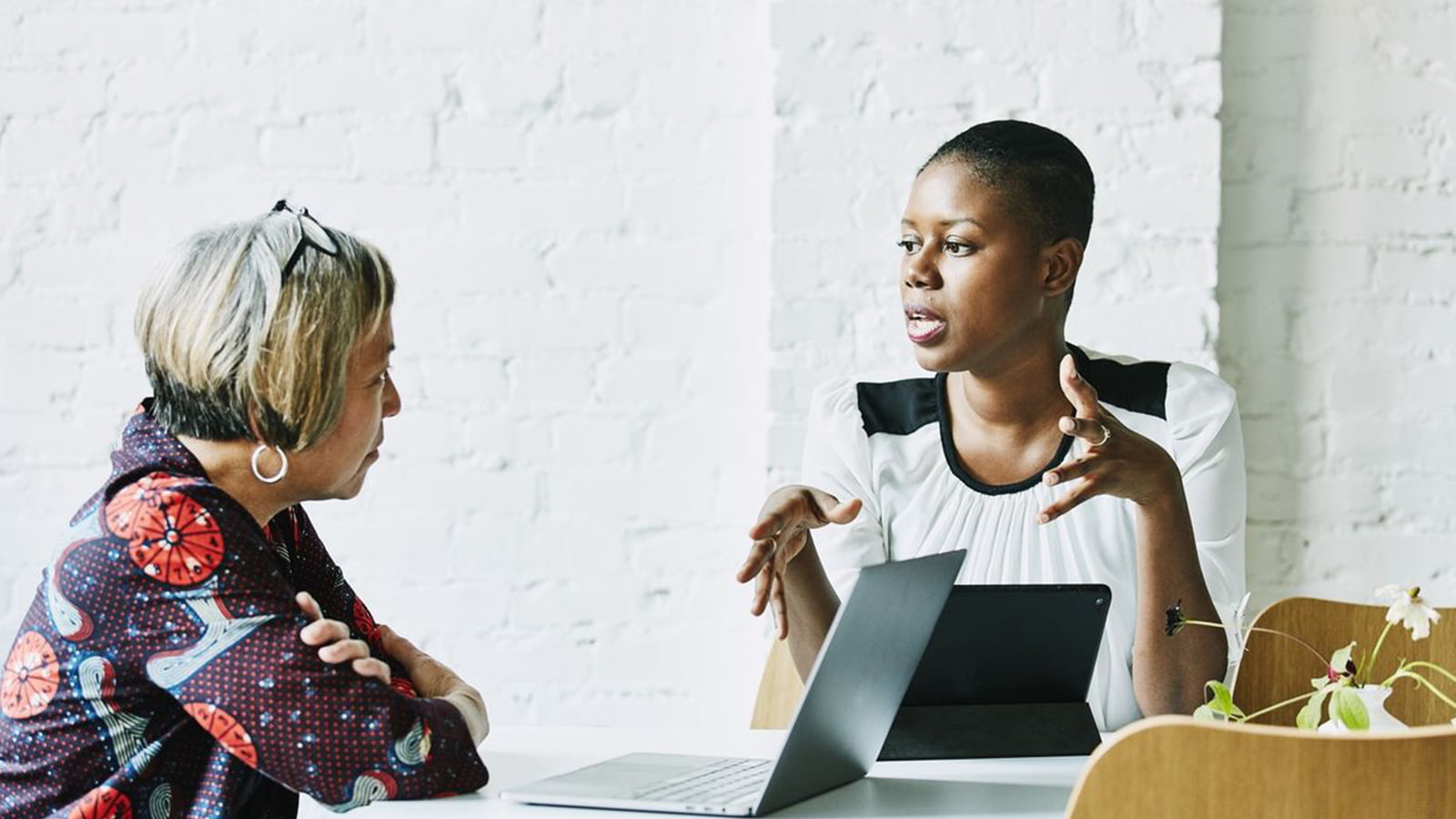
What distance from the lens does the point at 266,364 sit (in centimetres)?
118

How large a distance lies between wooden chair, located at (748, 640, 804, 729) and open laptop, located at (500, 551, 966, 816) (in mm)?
557

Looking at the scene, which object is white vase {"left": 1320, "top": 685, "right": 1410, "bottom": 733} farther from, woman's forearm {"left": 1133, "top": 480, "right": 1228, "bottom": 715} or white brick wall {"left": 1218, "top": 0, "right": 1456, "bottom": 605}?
white brick wall {"left": 1218, "top": 0, "right": 1456, "bottom": 605}

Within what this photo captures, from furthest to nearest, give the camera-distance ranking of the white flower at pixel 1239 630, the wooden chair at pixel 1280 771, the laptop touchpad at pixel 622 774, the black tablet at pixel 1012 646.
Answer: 1. the white flower at pixel 1239 630
2. the black tablet at pixel 1012 646
3. the laptop touchpad at pixel 622 774
4. the wooden chair at pixel 1280 771

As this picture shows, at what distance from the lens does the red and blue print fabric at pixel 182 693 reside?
3.51ft

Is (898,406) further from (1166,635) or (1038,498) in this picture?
(1166,635)

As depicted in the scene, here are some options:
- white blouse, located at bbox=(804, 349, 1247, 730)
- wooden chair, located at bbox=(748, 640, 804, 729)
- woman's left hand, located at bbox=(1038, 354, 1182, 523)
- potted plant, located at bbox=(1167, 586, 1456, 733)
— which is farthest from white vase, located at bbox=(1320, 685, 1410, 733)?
wooden chair, located at bbox=(748, 640, 804, 729)

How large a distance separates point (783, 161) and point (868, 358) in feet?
0.97

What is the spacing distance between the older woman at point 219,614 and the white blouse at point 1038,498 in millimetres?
738

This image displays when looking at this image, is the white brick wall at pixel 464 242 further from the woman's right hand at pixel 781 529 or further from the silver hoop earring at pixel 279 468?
the silver hoop earring at pixel 279 468

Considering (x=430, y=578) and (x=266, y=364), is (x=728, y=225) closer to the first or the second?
(x=430, y=578)

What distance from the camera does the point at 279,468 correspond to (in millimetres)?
1232

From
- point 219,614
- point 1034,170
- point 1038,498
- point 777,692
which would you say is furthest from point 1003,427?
point 219,614

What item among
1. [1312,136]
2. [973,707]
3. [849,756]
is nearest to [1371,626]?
[973,707]

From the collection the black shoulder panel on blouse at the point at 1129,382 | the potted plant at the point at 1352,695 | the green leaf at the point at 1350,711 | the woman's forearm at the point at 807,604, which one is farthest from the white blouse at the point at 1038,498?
the green leaf at the point at 1350,711
